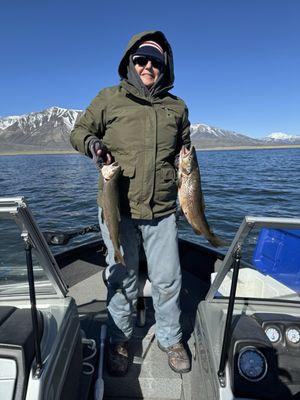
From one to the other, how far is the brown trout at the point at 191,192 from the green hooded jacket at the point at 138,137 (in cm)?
10

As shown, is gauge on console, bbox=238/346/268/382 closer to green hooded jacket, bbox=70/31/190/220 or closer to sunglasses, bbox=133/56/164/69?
green hooded jacket, bbox=70/31/190/220

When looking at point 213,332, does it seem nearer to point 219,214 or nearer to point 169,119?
point 169,119

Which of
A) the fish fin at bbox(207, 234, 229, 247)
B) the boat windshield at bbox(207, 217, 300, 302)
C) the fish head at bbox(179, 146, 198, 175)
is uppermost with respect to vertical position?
the fish head at bbox(179, 146, 198, 175)

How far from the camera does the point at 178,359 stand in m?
3.38

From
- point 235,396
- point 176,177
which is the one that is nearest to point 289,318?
point 235,396

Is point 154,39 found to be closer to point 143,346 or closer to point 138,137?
point 138,137

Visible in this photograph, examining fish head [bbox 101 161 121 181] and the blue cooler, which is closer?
fish head [bbox 101 161 121 181]

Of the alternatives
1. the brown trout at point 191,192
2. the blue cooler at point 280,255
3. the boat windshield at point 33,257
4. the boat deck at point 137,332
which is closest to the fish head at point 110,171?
the brown trout at point 191,192

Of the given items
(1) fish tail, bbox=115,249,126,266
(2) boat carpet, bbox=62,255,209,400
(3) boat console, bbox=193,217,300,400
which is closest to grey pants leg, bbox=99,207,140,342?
(1) fish tail, bbox=115,249,126,266

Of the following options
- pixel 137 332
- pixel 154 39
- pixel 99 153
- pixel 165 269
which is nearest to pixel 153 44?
pixel 154 39

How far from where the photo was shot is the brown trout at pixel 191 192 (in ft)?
10.1

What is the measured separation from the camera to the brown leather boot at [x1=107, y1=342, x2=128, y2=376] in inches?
131

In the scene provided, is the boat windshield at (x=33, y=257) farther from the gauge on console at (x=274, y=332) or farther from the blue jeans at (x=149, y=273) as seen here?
the gauge on console at (x=274, y=332)

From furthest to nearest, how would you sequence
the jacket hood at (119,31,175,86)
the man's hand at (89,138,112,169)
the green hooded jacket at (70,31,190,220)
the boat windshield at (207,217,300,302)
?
the boat windshield at (207,217,300,302) → the jacket hood at (119,31,175,86) → the green hooded jacket at (70,31,190,220) → the man's hand at (89,138,112,169)
